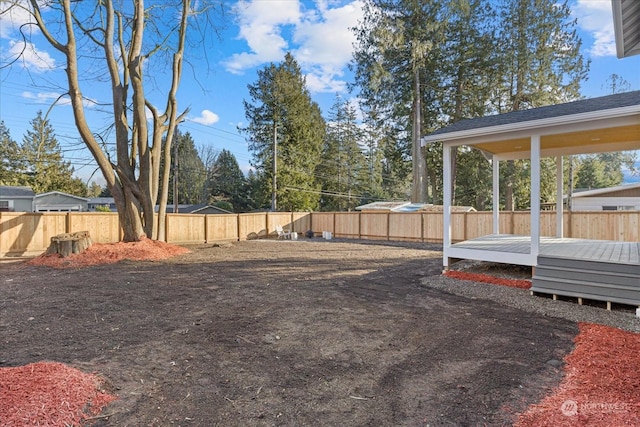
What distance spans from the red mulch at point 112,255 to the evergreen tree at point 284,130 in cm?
1433

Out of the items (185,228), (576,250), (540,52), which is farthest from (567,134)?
(540,52)

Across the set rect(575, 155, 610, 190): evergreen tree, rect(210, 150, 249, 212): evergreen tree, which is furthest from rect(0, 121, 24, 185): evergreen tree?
rect(575, 155, 610, 190): evergreen tree

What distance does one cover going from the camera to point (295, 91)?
24.7 meters

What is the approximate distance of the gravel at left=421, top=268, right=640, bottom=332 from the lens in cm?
434

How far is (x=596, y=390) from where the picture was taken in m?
2.51

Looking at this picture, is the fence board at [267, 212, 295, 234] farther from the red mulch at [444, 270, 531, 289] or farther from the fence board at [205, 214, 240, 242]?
the red mulch at [444, 270, 531, 289]

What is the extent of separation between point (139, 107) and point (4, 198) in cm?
1716

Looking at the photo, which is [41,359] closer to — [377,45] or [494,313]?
[494,313]

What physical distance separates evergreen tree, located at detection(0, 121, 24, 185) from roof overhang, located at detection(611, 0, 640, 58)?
37324 millimetres

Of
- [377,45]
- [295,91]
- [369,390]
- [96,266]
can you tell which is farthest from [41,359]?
[295,91]

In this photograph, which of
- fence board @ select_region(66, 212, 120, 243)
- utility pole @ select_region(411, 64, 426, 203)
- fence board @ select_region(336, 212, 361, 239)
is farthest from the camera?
utility pole @ select_region(411, 64, 426, 203)

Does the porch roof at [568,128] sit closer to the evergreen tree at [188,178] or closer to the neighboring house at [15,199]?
the neighboring house at [15,199]

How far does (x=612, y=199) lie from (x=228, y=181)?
30650 mm

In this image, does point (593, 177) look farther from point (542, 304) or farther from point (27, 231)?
point (27, 231)
